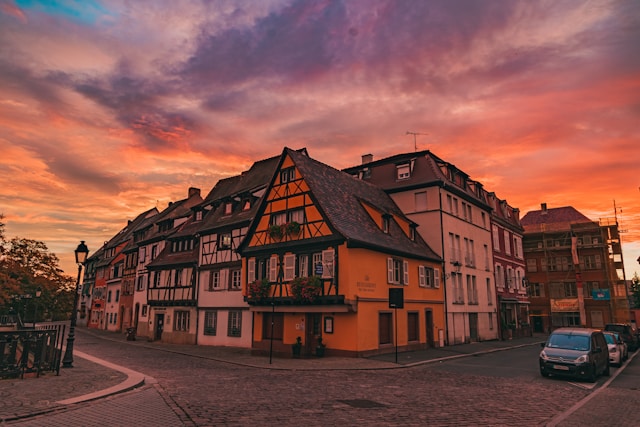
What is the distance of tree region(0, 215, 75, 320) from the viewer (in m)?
43.9

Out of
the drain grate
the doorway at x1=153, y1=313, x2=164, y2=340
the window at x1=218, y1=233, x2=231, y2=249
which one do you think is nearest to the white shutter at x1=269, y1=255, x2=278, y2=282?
the window at x1=218, y1=233, x2=231, y2=249

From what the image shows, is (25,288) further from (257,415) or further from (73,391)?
(257,415)

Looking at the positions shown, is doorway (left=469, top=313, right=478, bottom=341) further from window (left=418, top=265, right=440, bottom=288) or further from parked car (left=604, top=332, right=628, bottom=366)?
parked car (left=604, top=332, right=628, bottom=366)

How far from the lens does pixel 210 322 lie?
32719mm

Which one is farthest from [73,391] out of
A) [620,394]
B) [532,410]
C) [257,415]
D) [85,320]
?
[85,320]

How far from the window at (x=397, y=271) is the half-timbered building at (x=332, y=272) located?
0.20 feet

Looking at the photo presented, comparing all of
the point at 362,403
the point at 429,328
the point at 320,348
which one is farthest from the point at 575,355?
the point at 429,328

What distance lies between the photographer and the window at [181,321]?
3478cm

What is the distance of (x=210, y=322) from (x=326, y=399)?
22643mm

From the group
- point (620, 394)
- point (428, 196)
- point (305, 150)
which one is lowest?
point (620, 394)

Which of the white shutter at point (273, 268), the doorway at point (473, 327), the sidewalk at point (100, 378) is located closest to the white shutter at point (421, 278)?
the sidewalk at point (100, 378)

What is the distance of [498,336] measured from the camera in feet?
126

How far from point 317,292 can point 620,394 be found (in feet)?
44.4

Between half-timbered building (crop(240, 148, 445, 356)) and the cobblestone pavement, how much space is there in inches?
174
